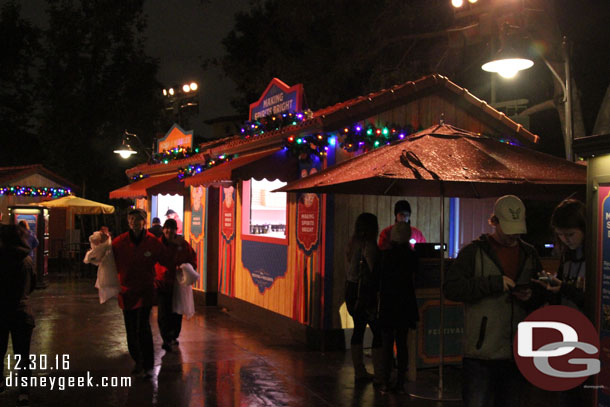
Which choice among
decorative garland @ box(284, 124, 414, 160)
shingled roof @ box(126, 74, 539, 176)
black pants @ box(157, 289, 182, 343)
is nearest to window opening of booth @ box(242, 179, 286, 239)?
shingled roof @ box(126, 74, 539, 176)

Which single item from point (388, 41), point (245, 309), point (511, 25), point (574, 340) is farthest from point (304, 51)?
point (574, 340)

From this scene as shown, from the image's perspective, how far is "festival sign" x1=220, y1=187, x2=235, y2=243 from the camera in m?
11.4

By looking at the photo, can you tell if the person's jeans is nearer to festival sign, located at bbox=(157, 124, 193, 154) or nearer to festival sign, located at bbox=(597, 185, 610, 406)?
festival sign, located at bbox=(597, 185, 610, 406)

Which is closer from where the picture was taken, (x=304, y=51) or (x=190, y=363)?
(x=190, y=363)

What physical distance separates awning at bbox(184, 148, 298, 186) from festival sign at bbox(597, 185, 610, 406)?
206 inches

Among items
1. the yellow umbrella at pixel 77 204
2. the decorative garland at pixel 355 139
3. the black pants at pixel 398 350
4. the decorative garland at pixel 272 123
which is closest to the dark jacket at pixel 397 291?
the black pants at pixel 398 350

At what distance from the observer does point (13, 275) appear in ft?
18.8

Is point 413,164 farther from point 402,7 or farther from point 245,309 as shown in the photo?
point 402,7

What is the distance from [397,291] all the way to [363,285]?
0.40 meters

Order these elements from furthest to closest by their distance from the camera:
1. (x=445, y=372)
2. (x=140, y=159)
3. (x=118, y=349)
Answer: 1. (x=140, y=159)
2. (x=118, y=349)
3. (x=445, y=372)

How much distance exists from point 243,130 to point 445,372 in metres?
5.25

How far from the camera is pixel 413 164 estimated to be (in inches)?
210

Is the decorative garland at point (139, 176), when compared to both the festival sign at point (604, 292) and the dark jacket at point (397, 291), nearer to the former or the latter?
the dark jacket at point (397, 291)

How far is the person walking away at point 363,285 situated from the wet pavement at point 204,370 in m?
0.35
